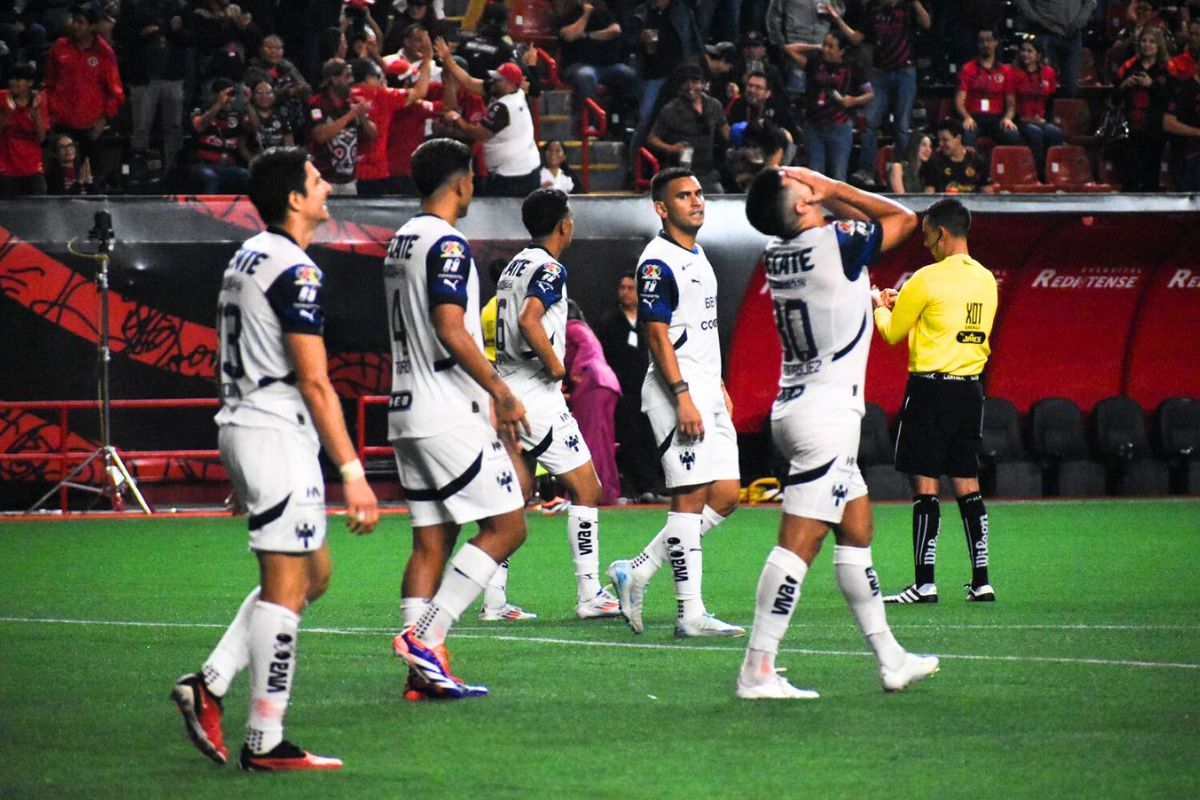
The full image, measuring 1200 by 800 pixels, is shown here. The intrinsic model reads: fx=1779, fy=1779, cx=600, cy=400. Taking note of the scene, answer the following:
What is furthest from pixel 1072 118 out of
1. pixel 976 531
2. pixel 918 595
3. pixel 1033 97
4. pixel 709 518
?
pixel 709 518

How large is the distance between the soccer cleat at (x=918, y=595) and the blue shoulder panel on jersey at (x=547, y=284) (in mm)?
2945

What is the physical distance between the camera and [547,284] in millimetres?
9273

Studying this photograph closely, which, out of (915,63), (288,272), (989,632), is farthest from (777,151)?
(915,63)

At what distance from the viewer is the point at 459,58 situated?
19125 millimetres

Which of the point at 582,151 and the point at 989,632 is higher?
the point at 582,151

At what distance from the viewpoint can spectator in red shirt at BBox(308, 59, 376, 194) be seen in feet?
57.7

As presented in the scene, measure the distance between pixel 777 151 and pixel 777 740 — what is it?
16.5ft

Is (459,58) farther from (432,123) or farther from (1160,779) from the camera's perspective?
(1160,779)

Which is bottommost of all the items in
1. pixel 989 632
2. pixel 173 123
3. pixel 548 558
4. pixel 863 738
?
pixel 548 558

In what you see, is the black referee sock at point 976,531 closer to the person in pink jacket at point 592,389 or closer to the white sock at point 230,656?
the white sock at point 230,656

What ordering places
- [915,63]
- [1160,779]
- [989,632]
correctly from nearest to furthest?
1. [1160,779]
2. [989,632]
3. [915,63]

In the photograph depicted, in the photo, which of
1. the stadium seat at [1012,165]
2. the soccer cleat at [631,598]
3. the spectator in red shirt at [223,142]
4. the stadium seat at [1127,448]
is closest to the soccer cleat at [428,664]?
the soccer cleat at [631,598]

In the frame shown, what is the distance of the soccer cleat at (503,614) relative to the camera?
393 inches

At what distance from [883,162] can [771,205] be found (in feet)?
46.4
